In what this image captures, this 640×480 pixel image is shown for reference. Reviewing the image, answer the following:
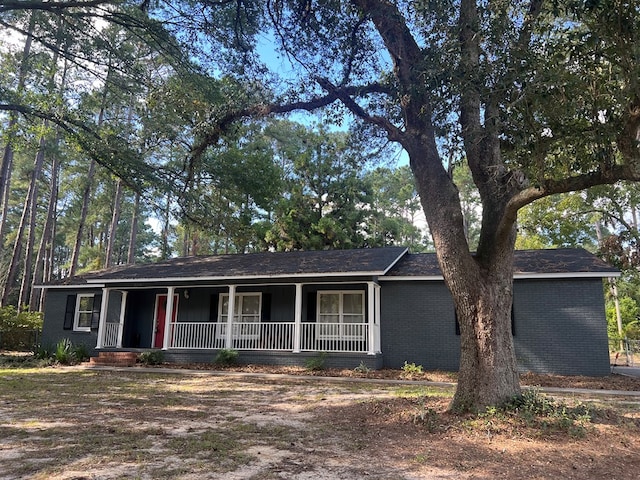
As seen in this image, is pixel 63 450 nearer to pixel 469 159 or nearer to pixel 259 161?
pixel 469 159

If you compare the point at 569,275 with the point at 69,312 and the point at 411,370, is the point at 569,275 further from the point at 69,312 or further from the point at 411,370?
the point at 69,312

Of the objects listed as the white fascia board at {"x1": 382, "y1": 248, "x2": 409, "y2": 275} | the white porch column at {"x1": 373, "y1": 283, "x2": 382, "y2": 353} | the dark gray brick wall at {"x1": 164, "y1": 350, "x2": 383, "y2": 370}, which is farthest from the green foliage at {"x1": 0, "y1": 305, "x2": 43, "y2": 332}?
the white fascia board at {"x1": 382, "y1": 248, "x2": 409, "y2": 275}

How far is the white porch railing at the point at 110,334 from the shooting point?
15547 mm

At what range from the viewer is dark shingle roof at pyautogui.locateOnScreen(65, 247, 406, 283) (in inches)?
525

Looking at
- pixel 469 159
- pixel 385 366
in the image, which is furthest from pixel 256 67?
pixel 385 366

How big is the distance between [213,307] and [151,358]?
268 centimetres

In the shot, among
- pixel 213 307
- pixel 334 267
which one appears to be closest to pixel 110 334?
pixel 213 307

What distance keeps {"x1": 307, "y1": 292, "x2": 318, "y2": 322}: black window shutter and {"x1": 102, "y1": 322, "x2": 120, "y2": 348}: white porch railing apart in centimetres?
689

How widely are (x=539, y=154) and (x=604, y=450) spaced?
137 inches

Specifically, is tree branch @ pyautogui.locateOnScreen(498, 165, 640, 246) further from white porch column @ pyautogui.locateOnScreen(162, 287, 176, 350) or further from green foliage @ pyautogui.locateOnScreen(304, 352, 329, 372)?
white porch column @ pyautogui.locateOnScreen(162, 287, 176, 350)

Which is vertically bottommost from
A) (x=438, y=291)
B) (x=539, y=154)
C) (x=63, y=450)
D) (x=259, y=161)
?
(x=63, y=450)

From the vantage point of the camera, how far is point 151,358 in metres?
13.8

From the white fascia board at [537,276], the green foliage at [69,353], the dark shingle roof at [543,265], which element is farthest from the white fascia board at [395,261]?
the green foliage at [69,353]

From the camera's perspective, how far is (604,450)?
473 cm
